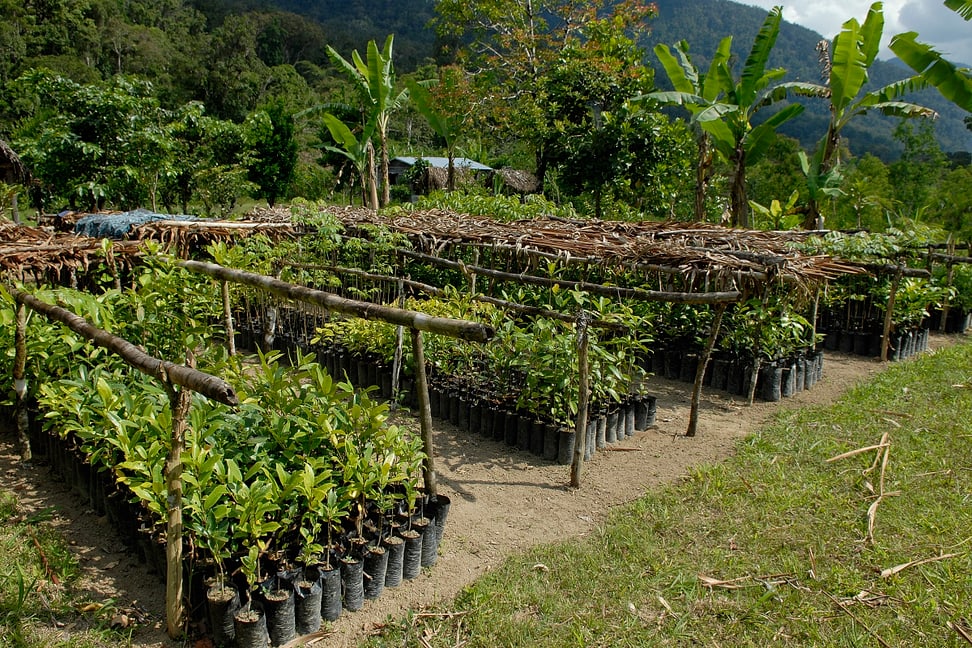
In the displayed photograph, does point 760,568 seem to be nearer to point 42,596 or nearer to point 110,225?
point 42,596

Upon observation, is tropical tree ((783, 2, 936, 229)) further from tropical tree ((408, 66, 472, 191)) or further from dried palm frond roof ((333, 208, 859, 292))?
tropical tree ((408, 66, 472, 191))

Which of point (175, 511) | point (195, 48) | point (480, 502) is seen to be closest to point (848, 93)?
point (480, 502)

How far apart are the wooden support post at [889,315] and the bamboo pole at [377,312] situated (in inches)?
248

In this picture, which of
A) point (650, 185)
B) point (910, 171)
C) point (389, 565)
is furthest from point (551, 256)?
point (910, 171)

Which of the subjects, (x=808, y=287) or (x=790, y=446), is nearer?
(x=790, y=446)

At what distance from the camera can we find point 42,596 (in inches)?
118

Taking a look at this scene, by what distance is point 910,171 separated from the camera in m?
17.4

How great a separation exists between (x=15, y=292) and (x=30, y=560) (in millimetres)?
1667

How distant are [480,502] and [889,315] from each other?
6.04m

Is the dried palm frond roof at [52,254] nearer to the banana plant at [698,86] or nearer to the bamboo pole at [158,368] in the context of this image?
the bamboo pole at [158,368]

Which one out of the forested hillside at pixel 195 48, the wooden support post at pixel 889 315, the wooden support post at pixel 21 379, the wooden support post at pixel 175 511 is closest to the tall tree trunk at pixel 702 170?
the wooden support post at pixel 889 315

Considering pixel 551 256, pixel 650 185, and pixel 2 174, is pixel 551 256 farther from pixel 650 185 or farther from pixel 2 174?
Answer: pixel 2 174

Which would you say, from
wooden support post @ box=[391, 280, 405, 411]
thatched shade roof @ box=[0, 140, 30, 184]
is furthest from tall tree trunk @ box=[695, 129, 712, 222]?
thatched shade roof @ box=[0, 140, 30, 184]

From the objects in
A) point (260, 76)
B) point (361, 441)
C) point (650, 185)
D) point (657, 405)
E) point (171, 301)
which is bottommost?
point (657, 405)
